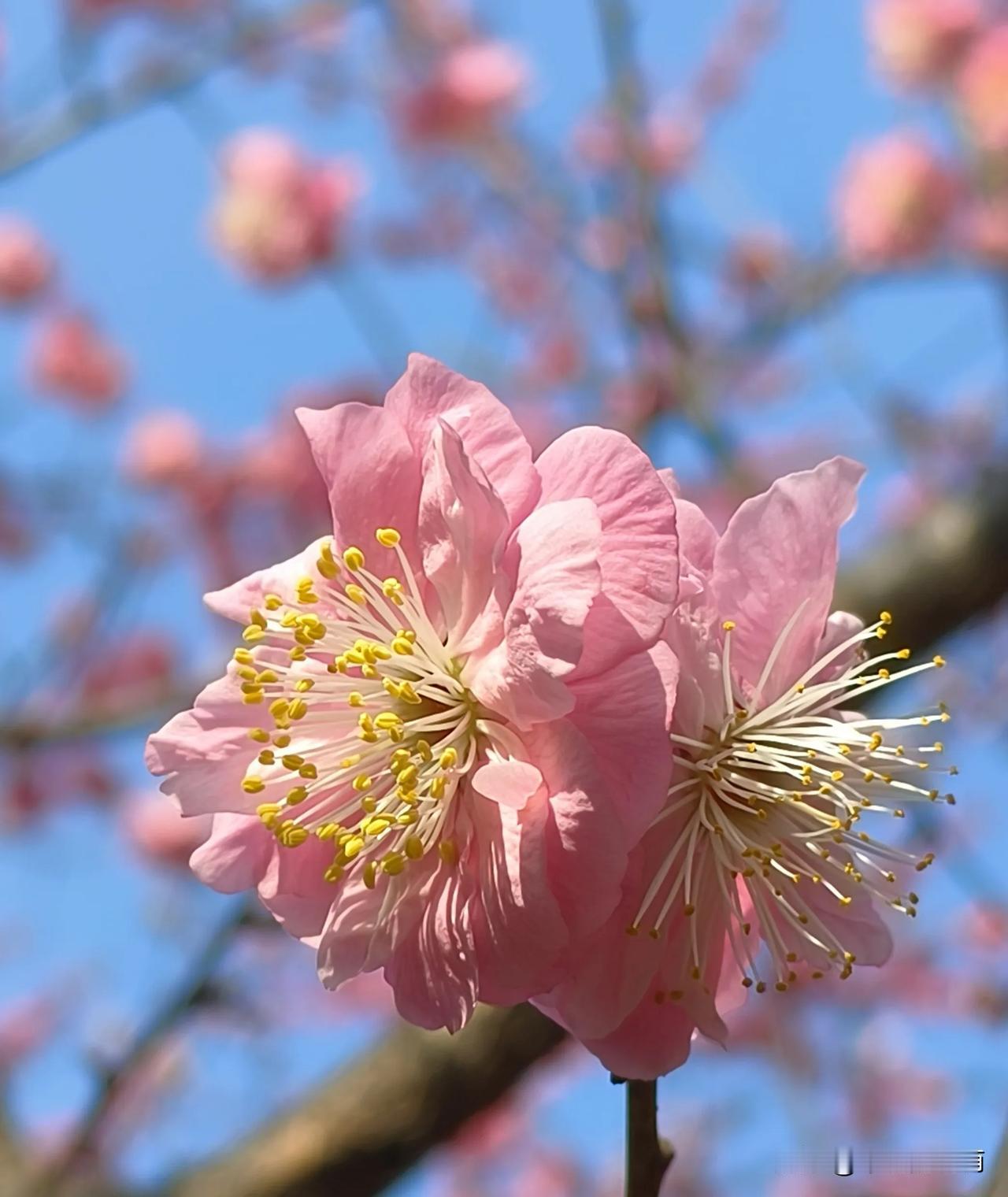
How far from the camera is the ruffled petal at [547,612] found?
2.06ft

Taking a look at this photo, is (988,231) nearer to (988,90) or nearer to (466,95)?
(988,90)

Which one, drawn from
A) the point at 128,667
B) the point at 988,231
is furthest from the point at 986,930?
the point at 128,667

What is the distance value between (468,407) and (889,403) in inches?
119

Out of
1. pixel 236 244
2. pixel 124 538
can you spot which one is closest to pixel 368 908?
pixel 124 538

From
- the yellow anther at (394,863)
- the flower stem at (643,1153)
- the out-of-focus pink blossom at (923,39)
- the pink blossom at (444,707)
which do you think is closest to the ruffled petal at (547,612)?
the pink blossom at (444,707)

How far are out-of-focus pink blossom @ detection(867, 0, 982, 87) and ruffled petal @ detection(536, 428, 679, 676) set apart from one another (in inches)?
186

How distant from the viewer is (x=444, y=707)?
2.54 feet

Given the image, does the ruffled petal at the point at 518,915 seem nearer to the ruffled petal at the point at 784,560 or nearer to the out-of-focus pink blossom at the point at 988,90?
the ruffled petal at the point at 784,560

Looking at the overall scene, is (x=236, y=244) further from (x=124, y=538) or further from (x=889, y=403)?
(x=889, y=403)

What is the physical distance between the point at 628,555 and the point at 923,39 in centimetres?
483

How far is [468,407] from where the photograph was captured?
0.74 metres

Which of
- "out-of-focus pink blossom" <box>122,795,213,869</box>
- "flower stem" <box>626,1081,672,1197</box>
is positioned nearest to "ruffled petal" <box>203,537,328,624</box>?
"flower stem" <box>626,1081,672,1197</box>

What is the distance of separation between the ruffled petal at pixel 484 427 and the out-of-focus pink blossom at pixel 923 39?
469 cm

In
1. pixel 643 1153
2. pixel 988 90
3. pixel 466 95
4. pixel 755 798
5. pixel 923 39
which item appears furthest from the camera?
pixel 466 95
